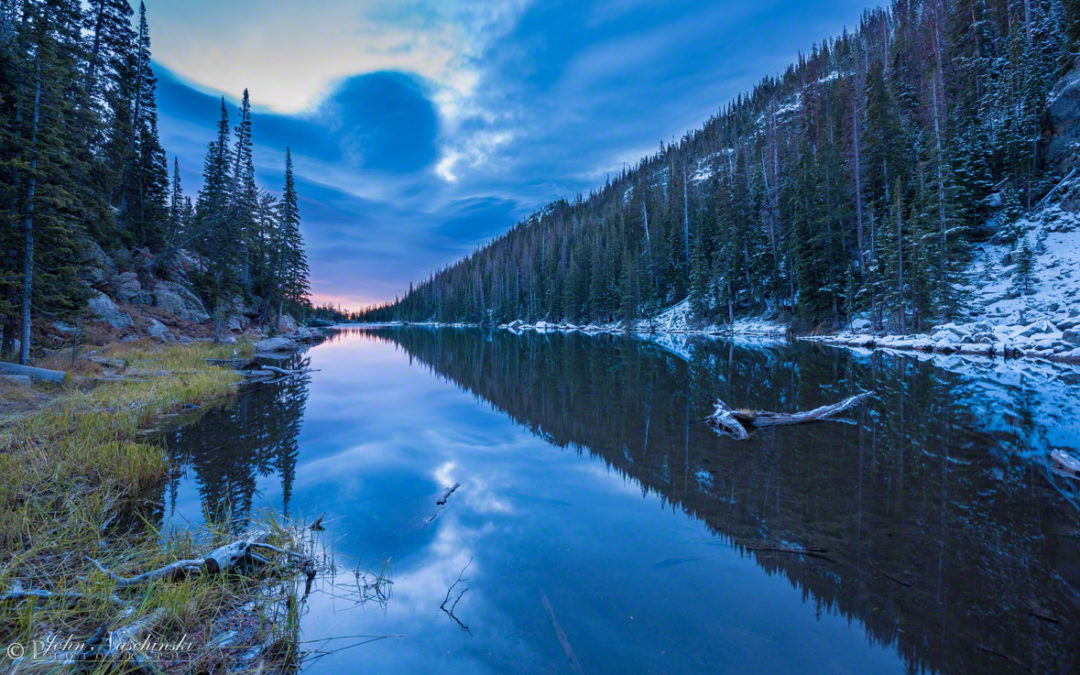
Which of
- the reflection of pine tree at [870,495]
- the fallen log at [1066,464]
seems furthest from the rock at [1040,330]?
the fallen log at [1066,464]

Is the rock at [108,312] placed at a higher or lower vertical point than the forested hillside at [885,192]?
lower

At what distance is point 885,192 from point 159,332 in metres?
52.2

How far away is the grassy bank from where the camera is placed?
2.84 metres

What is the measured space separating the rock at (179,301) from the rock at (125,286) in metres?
1.47

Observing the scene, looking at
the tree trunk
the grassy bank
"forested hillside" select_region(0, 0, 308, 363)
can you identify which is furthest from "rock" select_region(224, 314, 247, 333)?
the grassy bank

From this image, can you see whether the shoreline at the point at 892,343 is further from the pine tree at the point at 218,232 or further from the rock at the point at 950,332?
the pine tree at the point at 218,232

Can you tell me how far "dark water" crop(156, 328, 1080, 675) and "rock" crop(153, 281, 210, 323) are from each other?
20.6m

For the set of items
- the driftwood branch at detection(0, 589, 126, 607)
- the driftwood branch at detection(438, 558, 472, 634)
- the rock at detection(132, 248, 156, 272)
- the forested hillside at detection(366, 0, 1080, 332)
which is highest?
the forested hillside at detection(366, 0, 1080, 332)

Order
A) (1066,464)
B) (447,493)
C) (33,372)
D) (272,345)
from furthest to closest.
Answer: (272,345) < (33,372) < (447,493) < (1066,464)

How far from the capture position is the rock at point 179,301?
25536 mm

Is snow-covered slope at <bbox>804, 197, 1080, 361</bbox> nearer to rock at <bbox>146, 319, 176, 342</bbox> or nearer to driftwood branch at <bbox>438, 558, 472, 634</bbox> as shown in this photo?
driftwood branch at <bbox>438, 558, 472, 634</bbox>

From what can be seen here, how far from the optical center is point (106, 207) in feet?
64.2

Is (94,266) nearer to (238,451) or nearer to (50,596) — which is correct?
(238,451)

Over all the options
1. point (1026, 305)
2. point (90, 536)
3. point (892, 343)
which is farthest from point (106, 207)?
point (1026, 305)
